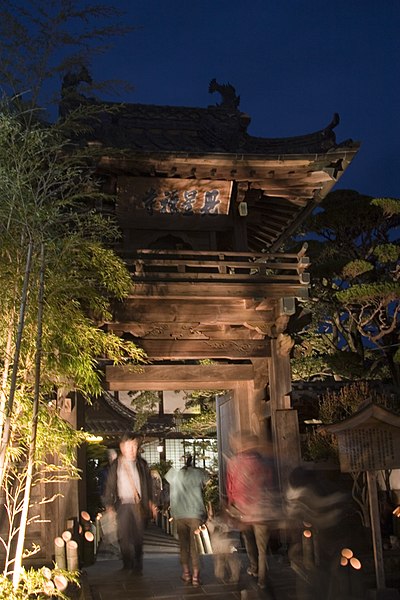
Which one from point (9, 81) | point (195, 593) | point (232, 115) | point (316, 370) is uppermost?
point (232, 115)

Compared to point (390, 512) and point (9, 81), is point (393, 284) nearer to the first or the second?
point (390, 512)

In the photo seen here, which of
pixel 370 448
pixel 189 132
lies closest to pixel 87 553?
pixel 370 448

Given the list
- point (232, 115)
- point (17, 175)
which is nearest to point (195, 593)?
point (17, 175)

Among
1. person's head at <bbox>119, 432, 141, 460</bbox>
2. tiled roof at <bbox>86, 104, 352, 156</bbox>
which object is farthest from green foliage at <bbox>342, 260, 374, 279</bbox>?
person's head at <bbox>119, 432, 141, 460</bbox>

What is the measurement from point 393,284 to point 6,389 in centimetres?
1115

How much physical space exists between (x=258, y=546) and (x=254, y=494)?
0.69m

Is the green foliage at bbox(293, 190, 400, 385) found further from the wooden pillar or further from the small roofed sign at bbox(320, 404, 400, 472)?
the small roofed sign at bbox(320, 404, 400, 472)

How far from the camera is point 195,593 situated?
7.54 m

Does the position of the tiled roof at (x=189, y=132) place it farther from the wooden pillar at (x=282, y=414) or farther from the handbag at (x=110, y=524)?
the handbag at (x=110, y=524)

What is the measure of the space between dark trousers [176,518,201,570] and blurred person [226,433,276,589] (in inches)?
29.9

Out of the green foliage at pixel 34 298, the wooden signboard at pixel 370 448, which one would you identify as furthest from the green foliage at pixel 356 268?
the green foliage at pixel 34 298

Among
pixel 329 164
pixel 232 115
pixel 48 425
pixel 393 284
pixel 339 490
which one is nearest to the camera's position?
pixel 48 425

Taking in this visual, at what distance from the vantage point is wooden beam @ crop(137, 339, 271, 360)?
1105 cm

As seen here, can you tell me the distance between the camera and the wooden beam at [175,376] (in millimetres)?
10953
